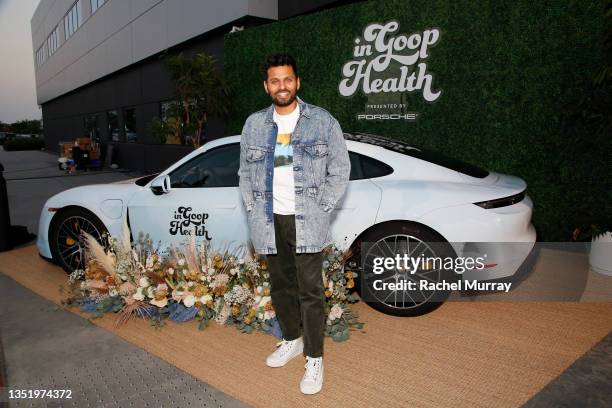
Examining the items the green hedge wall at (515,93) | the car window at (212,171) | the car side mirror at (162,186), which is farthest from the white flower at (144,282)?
the green hedge wall at (515,93)

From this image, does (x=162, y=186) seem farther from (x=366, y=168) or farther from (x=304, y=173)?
(x=304, y=173)

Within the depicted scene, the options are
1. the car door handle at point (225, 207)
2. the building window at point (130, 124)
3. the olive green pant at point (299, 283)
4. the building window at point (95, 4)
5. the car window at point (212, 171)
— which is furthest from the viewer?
the building window at point (95, 4)

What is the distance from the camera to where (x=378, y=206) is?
3.73 metres

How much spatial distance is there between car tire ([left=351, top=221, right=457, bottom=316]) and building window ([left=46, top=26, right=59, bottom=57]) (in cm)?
3641

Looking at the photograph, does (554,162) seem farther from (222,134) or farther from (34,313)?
(222,134)

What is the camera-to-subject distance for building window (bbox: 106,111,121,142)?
66.8 feet

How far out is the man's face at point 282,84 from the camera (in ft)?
8.68

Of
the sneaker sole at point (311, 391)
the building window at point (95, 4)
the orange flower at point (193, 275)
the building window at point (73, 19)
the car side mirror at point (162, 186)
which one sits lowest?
the sneaker sole at point (311, 391)

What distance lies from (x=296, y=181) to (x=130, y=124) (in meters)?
17.7

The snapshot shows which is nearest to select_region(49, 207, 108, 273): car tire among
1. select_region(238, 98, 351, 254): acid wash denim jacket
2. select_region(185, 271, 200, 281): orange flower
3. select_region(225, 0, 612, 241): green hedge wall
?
select_region(185, 271, 200, 281): orange flower

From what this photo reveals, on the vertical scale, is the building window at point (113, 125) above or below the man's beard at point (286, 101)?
above

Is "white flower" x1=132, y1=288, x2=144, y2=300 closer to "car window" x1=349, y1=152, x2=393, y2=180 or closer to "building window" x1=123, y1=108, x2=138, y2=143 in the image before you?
"car window" x1=349, y1=152, x2=393, y2=180

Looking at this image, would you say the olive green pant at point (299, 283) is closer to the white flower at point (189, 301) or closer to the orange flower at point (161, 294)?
the white flower at point (189, 301)

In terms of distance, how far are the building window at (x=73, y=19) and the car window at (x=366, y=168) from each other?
26.6 metres
